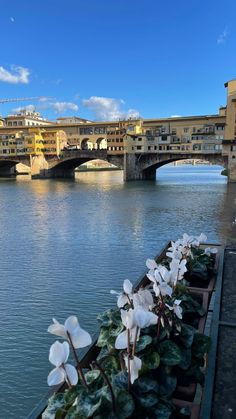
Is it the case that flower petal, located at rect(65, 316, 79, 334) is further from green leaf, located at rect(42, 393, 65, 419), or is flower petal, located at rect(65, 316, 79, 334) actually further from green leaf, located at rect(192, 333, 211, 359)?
green leaf, located at rect(192, 333, 211, 359)

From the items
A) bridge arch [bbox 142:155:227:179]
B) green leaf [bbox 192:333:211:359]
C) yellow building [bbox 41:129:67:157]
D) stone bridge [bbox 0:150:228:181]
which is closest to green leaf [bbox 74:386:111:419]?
green leaf [bbox 192:333:211:359]

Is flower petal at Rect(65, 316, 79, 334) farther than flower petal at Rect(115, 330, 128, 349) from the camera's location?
No

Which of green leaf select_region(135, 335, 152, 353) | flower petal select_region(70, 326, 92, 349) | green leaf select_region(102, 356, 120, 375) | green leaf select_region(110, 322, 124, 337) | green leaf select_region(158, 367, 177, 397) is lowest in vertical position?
green leaf select_region(158, 367, 177, 397)

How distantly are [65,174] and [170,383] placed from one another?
7012 centimetres

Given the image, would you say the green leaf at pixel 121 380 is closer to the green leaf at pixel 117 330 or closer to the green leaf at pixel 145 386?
the green leaf at pixel 145 386

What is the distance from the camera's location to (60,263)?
11.4 meters

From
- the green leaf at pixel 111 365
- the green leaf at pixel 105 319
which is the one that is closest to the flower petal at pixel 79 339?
the green leaf at pixel 111 365

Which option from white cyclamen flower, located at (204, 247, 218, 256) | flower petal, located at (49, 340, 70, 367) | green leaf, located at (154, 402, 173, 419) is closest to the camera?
flower petal, located at (49, 340, 70, 367)

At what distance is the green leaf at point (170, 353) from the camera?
3189mm

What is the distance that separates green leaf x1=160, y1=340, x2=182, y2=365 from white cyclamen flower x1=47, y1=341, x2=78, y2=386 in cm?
108

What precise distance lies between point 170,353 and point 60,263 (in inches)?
339

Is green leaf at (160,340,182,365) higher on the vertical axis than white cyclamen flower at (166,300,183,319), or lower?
lower

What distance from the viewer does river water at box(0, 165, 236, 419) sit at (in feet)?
19.0

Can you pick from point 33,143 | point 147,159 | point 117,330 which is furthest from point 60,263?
point 33,143
